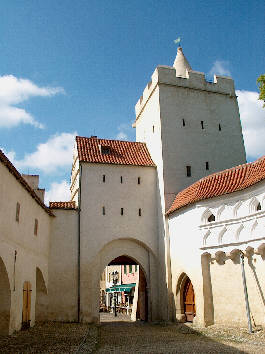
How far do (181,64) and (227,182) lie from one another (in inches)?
494

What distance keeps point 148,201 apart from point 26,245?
914 cm

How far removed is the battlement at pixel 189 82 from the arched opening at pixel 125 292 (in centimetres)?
1171

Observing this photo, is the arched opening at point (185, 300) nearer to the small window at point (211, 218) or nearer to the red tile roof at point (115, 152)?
the small window at point (211, 218)

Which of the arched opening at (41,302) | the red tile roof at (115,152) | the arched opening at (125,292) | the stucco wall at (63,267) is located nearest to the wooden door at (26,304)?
the arched opening at (41,302)

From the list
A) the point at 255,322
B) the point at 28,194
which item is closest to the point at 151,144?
the point at 28,194

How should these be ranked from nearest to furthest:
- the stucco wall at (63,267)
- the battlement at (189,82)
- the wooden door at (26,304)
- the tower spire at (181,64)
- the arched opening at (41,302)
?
the wooden door at (26,304) < the arched opening at (41,302) < the stucco wall at (63,267) < the battlement at (189,82) < the tower spire at (181,64)

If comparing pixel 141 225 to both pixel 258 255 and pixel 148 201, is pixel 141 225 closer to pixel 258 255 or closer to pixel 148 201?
pixel 148 201

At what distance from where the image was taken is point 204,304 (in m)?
16.4

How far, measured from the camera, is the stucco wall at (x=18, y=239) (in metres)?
12.6

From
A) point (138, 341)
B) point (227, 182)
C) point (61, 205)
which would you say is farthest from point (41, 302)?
point (227, 182)

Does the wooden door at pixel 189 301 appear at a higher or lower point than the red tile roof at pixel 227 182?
lower

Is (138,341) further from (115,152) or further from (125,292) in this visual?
(125,292)

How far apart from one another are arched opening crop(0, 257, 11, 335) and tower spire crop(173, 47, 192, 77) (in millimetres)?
18464

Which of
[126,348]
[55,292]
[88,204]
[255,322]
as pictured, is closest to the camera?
[126,348]
